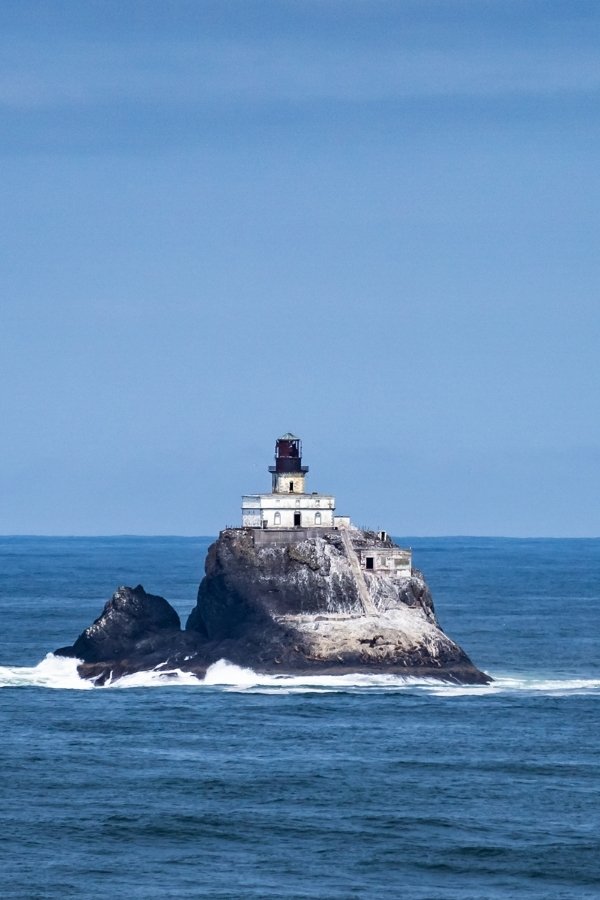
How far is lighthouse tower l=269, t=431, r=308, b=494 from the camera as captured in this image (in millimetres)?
124125

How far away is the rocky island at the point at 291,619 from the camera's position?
110750 millimetres

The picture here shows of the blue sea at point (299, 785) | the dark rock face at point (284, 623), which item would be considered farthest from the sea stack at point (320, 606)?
the blue sea at point (299, 785)

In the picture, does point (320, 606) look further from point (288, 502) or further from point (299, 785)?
point (299, 785)

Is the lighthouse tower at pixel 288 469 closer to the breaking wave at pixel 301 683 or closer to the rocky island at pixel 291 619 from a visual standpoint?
the rocky island at pixel 291 619

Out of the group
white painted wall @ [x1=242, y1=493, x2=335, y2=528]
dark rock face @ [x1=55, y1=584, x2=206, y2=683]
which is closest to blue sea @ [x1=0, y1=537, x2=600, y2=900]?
dark rock face @ [x1=55, y1=584, x2=206, y2=683]

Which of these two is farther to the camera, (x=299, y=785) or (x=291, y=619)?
(x=291, y=619)

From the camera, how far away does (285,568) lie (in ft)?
373

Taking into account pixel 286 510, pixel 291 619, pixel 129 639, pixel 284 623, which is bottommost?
pixel 129 639

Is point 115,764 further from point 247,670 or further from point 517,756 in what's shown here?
point 247,670

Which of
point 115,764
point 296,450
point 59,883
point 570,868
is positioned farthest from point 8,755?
point 296,450

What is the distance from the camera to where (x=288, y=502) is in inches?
4786

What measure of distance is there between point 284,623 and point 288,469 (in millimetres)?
15749

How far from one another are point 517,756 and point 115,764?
18.4m

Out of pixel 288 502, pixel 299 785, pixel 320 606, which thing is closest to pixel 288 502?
pixel 288 502
